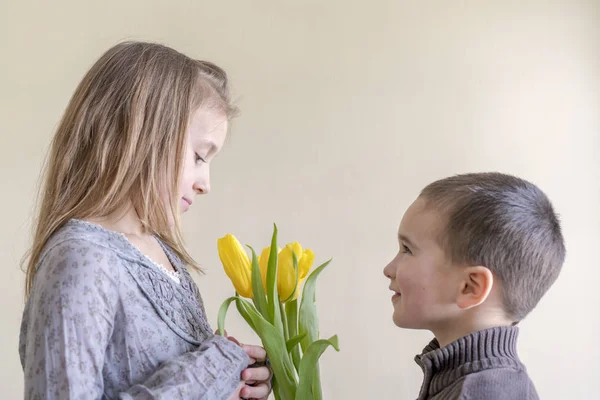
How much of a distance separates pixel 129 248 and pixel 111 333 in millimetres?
131

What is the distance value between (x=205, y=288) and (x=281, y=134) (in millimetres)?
450

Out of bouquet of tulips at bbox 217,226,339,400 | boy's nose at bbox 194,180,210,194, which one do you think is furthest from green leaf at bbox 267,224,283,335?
boy's nose at bbox 194,180,210,194

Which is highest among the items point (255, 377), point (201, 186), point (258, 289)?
point (201, 186)

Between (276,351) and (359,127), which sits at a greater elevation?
(359,127)

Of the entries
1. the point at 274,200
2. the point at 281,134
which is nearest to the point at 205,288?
the point at 274,200

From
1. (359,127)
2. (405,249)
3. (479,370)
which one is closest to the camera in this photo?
(479,370)

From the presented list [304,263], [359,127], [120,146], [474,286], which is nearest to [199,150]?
[120,146]

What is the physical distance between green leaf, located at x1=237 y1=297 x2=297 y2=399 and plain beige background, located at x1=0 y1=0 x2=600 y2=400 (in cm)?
85

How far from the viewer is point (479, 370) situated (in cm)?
92

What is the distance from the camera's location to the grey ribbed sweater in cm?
88

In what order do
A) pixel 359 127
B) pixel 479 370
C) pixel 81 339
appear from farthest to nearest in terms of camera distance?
pixel 359 127, pixel 479 370, pixel 81 339

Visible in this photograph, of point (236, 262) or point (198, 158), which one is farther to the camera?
point (198, 158)

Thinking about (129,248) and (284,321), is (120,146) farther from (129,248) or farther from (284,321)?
(284,321)

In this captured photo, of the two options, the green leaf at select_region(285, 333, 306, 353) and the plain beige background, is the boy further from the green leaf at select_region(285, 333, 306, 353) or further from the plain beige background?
the plain beige background
